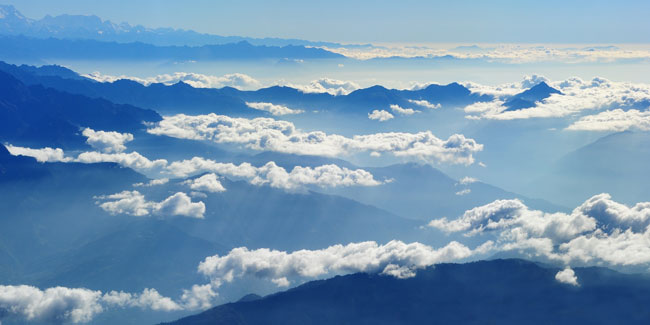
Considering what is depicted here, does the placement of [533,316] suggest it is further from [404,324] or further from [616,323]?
[404,324]

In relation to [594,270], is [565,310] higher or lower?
lower

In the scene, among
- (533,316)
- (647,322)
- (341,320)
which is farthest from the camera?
(341,320)

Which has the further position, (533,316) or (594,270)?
(594,270)

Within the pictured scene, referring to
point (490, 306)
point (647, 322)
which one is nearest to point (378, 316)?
point (490, 306)

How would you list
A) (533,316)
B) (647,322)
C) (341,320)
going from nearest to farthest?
1. (647,322)
2. (533,316)
3. (341,320)

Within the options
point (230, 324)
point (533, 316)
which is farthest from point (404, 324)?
point (230, 324)

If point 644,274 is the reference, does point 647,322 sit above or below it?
below

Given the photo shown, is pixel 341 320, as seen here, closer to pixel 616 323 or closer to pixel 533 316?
pixel 533 316

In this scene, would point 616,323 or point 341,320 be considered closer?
point 616,323

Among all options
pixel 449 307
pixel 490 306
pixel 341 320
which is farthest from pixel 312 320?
pixel 490 306
